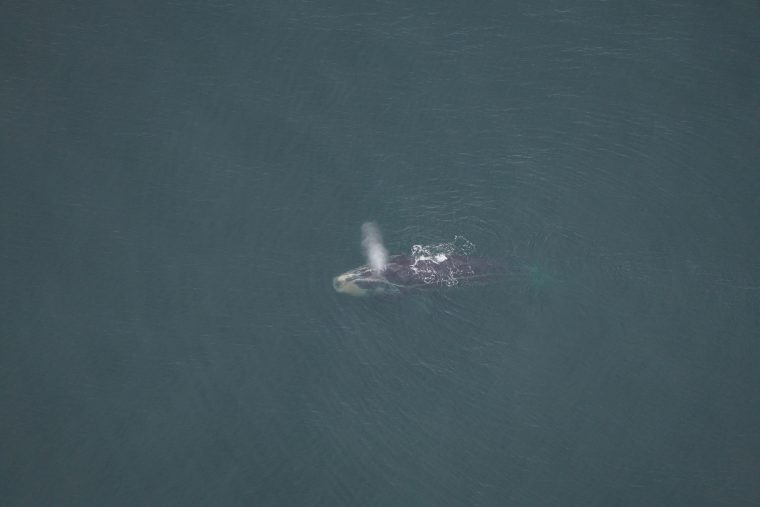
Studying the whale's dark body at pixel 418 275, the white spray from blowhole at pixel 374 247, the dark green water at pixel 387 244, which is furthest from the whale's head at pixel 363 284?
the dark green water at pixel 387 244

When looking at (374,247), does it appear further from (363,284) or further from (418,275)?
(418,275)

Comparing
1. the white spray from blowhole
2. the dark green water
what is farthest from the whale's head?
the dark green water

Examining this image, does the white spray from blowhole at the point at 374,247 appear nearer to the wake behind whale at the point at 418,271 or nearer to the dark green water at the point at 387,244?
the wake behind whale at the point at 418,271

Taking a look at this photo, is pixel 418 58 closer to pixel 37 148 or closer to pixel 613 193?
pixel 613 193

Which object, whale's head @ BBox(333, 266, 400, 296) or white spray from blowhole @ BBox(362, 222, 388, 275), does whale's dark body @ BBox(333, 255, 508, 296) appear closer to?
whale's head @ BBox(333, 266, 400, 296)

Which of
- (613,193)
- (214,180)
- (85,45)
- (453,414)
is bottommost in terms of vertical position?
(453,414)

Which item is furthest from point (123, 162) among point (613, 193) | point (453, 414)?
point (613, 193)

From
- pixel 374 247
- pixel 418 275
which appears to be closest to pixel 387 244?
pixel 374 247
